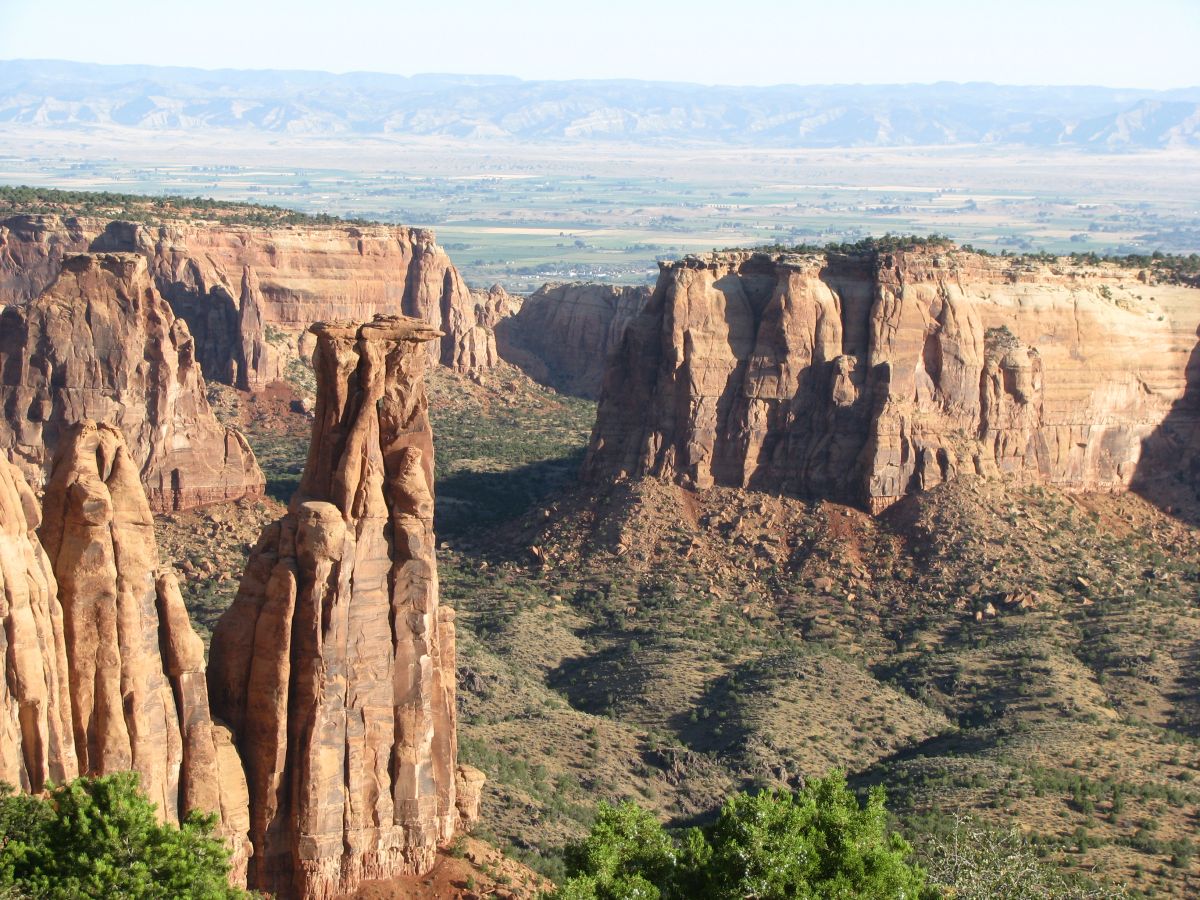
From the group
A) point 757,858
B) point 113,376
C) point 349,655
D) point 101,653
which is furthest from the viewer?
point 113,376

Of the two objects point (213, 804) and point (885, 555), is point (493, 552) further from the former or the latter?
point (213, 804)

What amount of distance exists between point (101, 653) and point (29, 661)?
2.07 metres

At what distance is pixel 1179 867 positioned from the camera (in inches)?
2009

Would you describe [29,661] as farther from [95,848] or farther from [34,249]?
[34,249]

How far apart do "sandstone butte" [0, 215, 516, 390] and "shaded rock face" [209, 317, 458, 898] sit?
2656 inches

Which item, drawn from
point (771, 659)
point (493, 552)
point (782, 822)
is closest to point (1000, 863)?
point (782, 822)

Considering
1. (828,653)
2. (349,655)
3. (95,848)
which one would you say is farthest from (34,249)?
(95,848)

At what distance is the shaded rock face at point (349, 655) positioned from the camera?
3684cm

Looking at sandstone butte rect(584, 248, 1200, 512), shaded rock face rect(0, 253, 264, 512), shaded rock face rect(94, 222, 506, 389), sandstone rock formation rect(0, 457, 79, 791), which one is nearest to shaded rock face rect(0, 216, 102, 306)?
shaded rock face rect(94, 222, 506, 389)

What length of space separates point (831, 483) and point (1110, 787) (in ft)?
91.9

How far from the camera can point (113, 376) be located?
77250 mm

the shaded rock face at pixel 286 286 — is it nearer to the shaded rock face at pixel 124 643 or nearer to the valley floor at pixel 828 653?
the valley floor at pixel 828 653

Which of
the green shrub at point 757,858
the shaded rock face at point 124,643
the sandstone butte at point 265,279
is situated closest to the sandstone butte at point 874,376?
the sandstone butte at point 265,279

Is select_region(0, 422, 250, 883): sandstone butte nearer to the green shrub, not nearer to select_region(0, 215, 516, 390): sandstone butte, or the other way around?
the green shrub
